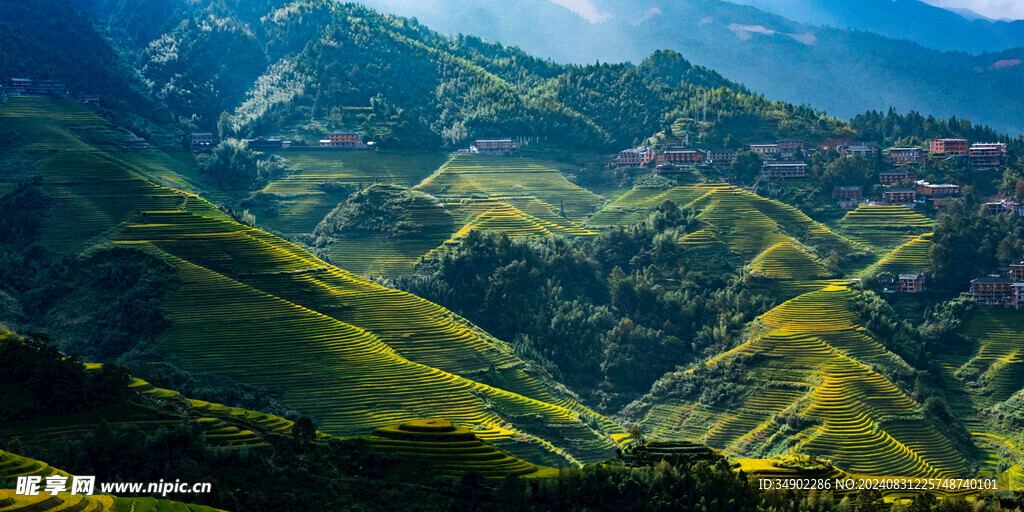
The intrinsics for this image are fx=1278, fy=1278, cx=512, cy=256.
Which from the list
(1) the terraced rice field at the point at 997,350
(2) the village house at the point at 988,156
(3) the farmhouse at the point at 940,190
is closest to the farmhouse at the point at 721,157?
(3) the farmhouse at the point at 940,190

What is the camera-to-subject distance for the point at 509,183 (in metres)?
82.1

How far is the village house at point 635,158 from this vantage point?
86375 millimetres

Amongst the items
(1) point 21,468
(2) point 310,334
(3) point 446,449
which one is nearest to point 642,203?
(2) point 310,334

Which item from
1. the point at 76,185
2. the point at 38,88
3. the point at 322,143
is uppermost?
the point at 38,88

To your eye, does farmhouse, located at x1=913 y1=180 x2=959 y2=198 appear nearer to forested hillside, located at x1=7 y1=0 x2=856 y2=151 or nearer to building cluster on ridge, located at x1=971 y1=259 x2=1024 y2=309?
forested hillside, located at x1=7 y1=0 x2=856 y2=151

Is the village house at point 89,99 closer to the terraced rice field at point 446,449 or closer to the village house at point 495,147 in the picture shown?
the village house at point 495,147

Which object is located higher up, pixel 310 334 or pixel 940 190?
pixel 940 190

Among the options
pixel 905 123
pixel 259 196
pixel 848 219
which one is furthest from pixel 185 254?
pixel 905 123

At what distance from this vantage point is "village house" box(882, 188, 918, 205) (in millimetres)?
77188

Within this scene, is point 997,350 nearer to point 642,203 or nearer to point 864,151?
point 642,203

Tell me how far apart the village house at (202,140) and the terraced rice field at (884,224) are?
138 feet

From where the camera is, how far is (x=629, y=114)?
94.2 meters

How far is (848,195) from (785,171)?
15.6 ft

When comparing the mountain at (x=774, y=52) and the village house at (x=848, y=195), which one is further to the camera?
the mountain at (x=774, y=52)
